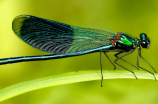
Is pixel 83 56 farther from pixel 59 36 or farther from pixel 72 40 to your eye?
pixel 59 36

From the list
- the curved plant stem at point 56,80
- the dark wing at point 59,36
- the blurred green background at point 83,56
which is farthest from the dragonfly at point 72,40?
the curved plant stem at point 56,80

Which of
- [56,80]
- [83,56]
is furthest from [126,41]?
[56,80]

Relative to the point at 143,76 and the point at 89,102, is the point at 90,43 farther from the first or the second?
the point at 143,76

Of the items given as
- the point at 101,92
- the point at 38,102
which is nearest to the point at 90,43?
the point at 101,92

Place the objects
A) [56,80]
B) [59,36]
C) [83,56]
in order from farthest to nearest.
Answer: [83,56]
[59,36]
[56,80]

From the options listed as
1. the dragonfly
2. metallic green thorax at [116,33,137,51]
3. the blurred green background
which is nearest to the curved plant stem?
the blurred green background

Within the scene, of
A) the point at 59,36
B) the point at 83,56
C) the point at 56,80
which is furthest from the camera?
the point at 83,56

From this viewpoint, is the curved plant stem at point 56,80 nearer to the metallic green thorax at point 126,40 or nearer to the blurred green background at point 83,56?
the blurred green background at point 83,56
